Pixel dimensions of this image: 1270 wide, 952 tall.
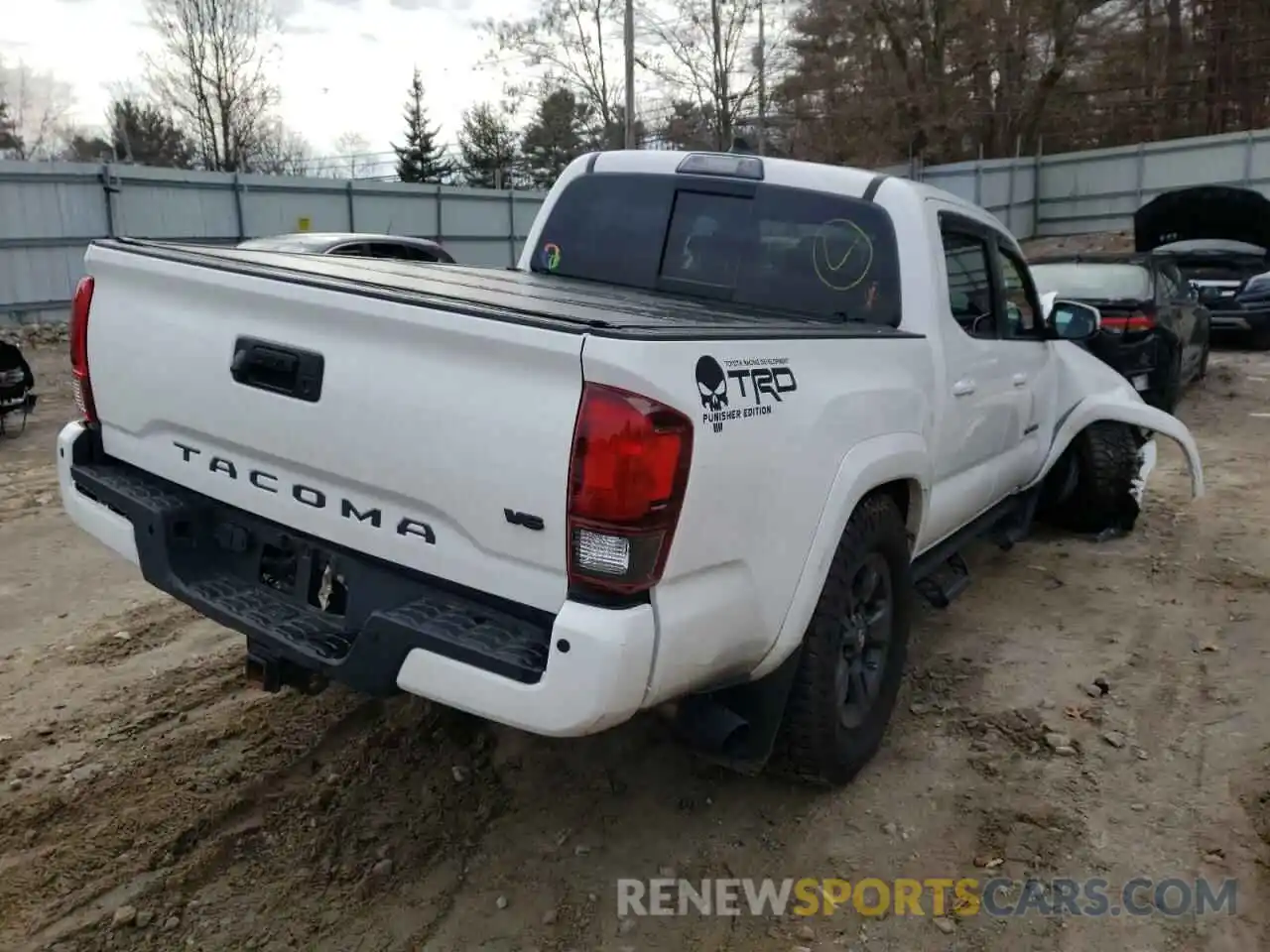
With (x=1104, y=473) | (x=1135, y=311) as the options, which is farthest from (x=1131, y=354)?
(x=1104, y=473)

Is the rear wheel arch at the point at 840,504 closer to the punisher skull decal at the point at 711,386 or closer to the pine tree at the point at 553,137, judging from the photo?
the punisher skull decal at the point at 711,386

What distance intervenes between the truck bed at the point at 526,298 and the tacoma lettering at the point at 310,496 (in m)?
0.53

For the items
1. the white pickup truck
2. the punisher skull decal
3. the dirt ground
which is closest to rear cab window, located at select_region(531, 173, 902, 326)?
the white pickup truck

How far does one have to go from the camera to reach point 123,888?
285cm

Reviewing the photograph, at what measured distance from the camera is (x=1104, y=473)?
607 centimetres

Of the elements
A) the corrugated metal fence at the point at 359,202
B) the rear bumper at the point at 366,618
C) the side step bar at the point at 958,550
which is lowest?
the side step bar at the point at 958,550

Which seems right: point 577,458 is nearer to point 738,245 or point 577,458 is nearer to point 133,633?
point 738,245

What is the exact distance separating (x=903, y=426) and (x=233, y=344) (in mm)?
2036

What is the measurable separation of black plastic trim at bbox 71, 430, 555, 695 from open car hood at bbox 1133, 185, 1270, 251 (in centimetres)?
1840

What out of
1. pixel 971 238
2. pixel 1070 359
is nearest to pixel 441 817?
pixel 971 238

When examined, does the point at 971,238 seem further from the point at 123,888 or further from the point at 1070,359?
the point at 123,888

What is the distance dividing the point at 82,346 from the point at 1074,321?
13.6ft

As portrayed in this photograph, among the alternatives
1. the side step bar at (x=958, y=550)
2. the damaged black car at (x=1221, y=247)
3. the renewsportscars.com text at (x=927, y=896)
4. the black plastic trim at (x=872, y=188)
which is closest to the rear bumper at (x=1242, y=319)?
the damaged black car at (x=1221, y=247)

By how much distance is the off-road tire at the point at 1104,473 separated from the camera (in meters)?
6.04
